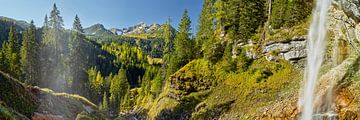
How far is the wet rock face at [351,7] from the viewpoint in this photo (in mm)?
18172

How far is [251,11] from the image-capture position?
4694 cm

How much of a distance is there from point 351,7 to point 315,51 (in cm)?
864

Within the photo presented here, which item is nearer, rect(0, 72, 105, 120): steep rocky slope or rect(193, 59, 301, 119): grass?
rect(0, 72, 105, 120): steep rocky slope

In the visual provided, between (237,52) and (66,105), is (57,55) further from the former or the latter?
(237,52)

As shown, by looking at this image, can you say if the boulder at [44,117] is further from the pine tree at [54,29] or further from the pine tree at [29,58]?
the pine tree at [54,29]

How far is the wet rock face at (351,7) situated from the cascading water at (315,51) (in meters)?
2.18

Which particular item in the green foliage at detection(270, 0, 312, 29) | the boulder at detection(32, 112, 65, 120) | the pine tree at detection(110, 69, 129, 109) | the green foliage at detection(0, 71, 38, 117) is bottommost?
the pine tree at detection(110, 69, 129, 109)

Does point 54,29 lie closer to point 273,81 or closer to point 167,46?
point 167,46

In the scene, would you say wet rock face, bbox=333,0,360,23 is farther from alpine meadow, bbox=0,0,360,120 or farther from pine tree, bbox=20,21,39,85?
pine tree, bbox=20,21,39,85

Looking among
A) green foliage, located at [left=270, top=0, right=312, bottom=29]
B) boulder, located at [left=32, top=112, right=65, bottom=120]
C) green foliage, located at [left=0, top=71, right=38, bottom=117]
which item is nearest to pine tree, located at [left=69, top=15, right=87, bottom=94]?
boulder, located at [left=32, top=112, right=65, bottom=120]

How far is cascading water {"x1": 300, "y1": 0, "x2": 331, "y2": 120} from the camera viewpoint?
22062 mm

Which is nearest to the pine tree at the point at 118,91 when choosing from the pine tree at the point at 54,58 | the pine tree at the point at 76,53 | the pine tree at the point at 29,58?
the pine tree at the point at 76,53

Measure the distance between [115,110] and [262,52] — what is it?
2691 inches

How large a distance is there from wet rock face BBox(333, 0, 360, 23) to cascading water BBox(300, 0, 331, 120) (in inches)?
86.0
